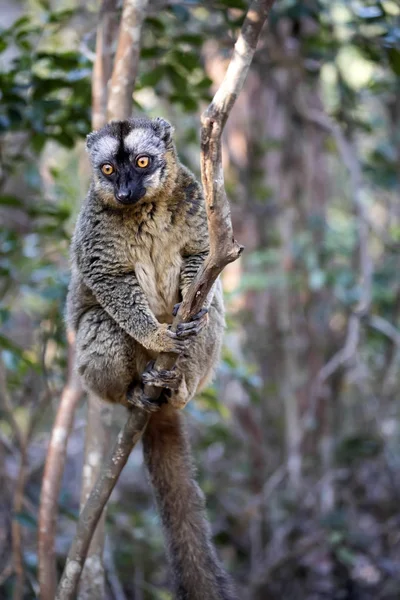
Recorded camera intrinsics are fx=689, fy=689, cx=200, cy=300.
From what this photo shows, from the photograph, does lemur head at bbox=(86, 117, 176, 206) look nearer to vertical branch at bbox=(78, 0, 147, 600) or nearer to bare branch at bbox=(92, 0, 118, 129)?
vertical branch at bbox=(78, 0, 147, 600)

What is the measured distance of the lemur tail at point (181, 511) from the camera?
380 cm

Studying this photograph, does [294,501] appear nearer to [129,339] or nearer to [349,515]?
[349,515]

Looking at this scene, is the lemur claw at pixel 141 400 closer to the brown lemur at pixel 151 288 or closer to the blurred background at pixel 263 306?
the brown lemur at pixel 151 288

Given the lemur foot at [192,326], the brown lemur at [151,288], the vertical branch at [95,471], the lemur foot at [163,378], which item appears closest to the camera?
the lemur foot at [192,326]

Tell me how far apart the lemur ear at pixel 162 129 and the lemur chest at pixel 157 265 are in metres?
0.58

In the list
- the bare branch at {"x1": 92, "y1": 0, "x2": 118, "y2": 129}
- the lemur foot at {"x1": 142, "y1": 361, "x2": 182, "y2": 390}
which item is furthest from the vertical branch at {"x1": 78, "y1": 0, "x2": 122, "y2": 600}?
the lemur foot at {"x1": 142, "y1": 361, "x2": 182, "y2": 390}

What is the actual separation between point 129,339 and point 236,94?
1.78 metres

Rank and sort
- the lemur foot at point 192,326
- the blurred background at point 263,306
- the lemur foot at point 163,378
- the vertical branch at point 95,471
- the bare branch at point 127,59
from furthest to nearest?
the blurred background at point 263,306 < the bare branch at point 127,59 < the vertical branch at point 95,471 < the lemur foot at point 163,378 < the lemur foot at point 192,326

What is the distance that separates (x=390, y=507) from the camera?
Result: 760 centimetres

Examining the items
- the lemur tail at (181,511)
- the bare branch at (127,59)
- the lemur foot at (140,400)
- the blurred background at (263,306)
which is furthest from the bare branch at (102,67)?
the lemur tail at (181,511)

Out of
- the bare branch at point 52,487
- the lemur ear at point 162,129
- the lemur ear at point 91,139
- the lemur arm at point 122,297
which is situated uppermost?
the lemur ear at point 162,129

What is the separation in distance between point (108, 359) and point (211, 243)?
1370 millimetres

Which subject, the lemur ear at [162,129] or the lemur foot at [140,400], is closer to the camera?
the lemur foot at [140,400]

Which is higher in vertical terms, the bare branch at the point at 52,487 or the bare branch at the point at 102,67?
the bare branch at the point at 102,67
